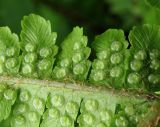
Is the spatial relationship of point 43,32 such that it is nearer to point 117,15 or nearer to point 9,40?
point 9,40

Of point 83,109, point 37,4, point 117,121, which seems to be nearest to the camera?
point 117,121

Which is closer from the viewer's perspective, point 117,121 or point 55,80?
point 117,121

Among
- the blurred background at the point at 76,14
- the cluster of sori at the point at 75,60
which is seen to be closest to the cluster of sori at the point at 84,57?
the cluster of sori at the point at 75,60

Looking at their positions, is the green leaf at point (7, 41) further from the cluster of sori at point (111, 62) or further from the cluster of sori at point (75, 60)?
the cluster of sori at point (111, 62)

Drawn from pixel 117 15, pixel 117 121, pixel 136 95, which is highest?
pixel 117 15

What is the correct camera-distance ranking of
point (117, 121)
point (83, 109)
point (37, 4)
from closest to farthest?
1. point (117, 121)
2. point (83, 109)
3. point (37, 4)

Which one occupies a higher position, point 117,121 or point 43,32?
point 43,32

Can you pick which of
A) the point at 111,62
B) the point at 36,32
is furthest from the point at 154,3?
the point at 36,32

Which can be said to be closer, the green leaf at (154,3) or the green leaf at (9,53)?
the green leaf at (154,3)

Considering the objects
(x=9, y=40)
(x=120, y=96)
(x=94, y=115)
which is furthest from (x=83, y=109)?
(x=9, y=40)
